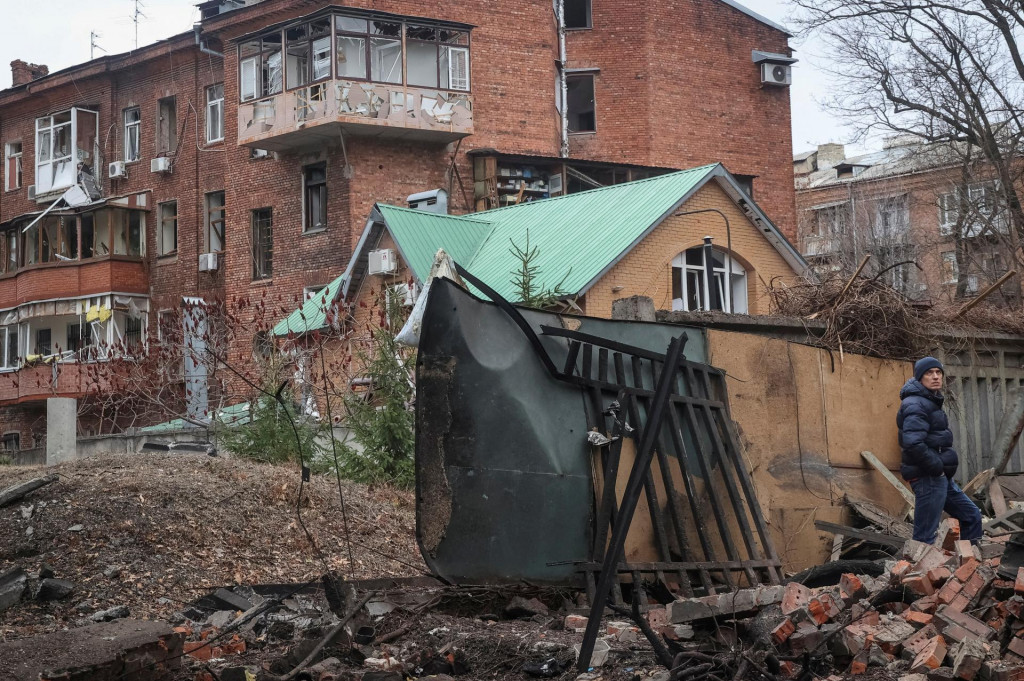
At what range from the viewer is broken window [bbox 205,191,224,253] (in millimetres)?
37844

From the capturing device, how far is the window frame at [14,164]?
1732 inches

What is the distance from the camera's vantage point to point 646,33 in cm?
3619

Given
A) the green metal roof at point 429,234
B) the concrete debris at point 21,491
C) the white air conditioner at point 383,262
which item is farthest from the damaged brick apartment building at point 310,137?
the concrete debris at point 21,491

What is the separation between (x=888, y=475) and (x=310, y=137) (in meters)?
24.3

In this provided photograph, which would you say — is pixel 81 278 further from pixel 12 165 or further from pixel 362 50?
pixel 362 50

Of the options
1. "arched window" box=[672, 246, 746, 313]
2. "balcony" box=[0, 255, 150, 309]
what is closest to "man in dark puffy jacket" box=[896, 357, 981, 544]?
"arched window" box=[672, 246, 746, 313]

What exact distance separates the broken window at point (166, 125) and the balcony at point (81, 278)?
3769 millimetres

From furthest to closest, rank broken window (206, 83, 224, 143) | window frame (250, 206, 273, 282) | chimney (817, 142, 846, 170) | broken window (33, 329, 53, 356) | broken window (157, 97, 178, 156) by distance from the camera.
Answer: chimney (817, 142, 846, 170)
broken window (33, 329, 53, 356)
broken window (157, 97, 178, 156)
broken window (206, 83, 224, 143)
window frame (250, 206, 273, 282)

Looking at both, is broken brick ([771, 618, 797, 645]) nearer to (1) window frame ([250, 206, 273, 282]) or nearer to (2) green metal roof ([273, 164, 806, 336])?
(2) green metal roof ([273, 164, 806, 336])

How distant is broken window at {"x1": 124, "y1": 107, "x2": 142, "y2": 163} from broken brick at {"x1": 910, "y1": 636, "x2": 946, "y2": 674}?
38123mm

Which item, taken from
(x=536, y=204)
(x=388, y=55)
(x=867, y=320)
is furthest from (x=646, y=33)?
(x=867, y=320)

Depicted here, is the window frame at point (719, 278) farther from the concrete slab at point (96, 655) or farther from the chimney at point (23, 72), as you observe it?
the chimney at point (23, 72)

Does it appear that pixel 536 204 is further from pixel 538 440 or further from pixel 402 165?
pixel 538 440

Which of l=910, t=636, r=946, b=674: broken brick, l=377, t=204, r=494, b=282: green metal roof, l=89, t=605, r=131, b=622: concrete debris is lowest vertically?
l=89, t=605, r=131, b=622: concrete debris
